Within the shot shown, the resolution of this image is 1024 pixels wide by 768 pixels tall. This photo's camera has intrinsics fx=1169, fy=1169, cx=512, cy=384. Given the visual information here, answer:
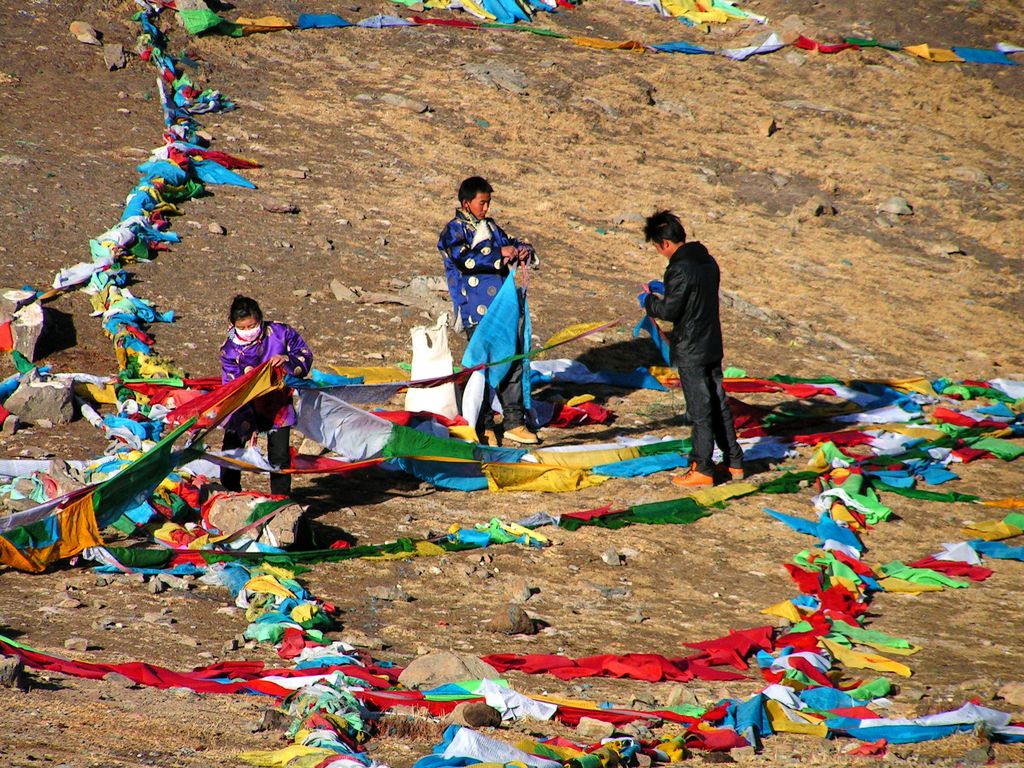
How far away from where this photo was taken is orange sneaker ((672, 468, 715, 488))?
7469 millimetres

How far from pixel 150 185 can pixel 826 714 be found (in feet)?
28.8

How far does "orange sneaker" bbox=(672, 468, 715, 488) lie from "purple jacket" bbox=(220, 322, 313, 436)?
2.55m

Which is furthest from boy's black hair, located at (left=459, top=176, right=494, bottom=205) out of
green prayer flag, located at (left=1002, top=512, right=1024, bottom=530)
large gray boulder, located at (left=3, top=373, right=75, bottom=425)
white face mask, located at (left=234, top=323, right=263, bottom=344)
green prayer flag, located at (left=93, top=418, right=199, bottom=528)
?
green prayer flag, located at (left=1002, top=512, right=1024, bottom=530)

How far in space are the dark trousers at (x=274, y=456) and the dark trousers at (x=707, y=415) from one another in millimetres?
2486

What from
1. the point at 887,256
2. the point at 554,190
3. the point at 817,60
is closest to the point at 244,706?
the point at 554,190

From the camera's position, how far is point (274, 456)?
6.40 metres

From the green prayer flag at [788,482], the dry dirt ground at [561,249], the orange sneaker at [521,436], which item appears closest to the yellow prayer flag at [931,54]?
the dry dirt ground at [561,249]

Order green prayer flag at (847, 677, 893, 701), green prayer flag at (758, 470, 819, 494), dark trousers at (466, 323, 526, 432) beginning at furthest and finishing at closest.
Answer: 1. dark trousers at (466, 323, 526, 432)
2. green prayer flag at (758, 470, 819, 494)
3. green prayer flag at (847, 677, 893, 701)

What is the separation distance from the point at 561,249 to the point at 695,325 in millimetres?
5198

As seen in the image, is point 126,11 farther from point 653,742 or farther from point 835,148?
point 653,742

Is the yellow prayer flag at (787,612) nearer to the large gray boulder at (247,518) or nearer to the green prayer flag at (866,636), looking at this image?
the green prayer flag at (866,636)

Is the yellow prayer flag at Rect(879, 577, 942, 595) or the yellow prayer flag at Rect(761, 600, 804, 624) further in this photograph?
the yellow prayer flag at Rect(879, 577, 942, 595)

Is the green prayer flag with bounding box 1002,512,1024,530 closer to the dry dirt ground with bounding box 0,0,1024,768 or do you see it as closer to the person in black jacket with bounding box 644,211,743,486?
the dry dirt ground with bounding box 0,0,1024,768

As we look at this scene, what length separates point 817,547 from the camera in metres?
6.77
